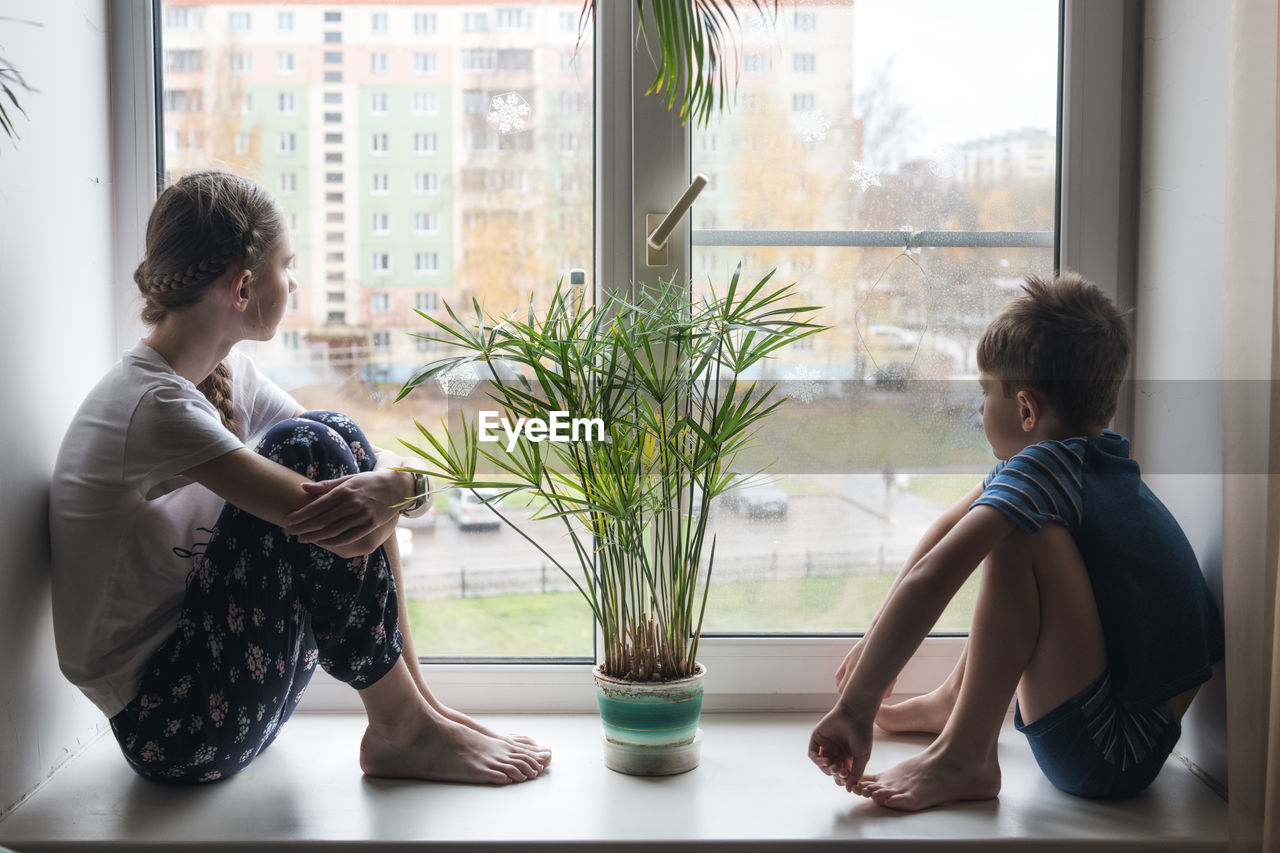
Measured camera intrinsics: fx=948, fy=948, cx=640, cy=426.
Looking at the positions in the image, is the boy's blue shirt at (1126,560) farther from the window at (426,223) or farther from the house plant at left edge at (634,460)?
the window at (426,223)

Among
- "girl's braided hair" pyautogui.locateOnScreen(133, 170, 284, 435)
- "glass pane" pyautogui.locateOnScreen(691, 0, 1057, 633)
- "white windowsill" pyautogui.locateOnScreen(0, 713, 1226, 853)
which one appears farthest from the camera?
"glass pane" pyautogui.locateOnScreen(691, 0, 1057, 633)

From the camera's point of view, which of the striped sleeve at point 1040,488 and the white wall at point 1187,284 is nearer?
the striped sleeve at point 1040,488

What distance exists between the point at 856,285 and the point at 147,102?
46.7 inches

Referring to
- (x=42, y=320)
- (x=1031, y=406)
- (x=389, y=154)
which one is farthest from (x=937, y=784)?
(x=42, y=320)

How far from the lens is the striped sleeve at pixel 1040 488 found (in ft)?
3.91

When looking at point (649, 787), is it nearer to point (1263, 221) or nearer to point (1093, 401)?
point (1093, 401)

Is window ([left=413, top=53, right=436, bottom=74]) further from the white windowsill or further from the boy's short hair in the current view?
the white windowsill

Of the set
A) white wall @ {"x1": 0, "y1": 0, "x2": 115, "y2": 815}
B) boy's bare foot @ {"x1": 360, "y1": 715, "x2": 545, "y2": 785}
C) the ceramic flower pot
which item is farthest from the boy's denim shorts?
white wall @ {"x1": 0, "y1": 0, "x2": 115, "y2": 815}

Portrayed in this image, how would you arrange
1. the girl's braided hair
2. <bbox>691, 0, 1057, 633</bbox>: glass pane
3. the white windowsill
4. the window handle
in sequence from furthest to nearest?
<bbox>691, 0, 1057, 633</bbox>: glass pane, the window handle, the girl's braided hair, the white windowsill

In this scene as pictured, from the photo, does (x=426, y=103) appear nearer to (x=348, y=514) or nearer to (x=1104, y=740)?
(x=348, y=514)

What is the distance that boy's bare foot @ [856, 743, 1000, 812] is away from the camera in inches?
47.9

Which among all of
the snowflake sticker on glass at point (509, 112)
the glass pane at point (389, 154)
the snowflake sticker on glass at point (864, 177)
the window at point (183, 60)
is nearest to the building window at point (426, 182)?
the glass pane at point (389, 154)

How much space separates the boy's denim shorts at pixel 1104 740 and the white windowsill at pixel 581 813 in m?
0.04

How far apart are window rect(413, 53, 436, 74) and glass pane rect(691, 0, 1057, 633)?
44 centimetres
